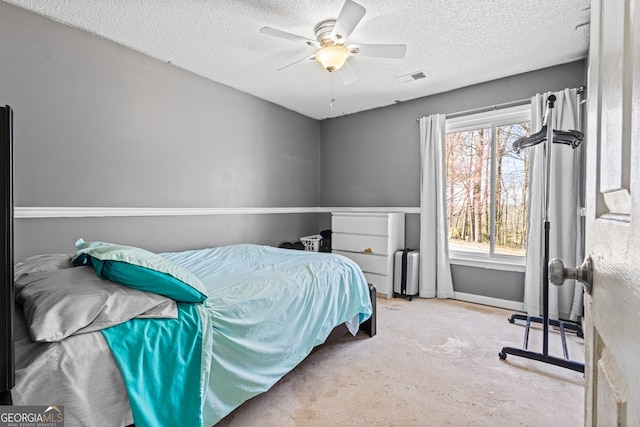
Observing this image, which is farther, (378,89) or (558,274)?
(378,89)

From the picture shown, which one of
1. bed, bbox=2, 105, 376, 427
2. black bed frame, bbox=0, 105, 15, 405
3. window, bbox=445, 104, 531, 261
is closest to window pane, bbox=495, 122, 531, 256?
window, bbox=445, 104, 531, 261

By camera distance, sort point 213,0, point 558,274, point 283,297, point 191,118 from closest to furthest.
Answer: point 558,274
point 283,297
point 213,0
point 191,118

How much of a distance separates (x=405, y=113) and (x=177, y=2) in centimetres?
280

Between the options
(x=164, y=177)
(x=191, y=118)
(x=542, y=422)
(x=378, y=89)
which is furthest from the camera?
(x=378, y=89)

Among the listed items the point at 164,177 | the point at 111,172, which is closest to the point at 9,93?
the point at 111,172

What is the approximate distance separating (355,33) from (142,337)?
250 centimetres

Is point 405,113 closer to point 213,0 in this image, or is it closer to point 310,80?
point 310,80

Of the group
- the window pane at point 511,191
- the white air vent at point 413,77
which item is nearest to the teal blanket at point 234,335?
the window pane at point 511,191

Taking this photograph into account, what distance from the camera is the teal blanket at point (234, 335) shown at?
1.15 m

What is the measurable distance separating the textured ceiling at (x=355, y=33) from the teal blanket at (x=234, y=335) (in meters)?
1.82

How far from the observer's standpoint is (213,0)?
2037 mm

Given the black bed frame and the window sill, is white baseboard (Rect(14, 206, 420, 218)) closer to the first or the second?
the window sill

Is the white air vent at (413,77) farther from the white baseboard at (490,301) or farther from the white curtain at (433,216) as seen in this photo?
the white baseboard at (490,301)

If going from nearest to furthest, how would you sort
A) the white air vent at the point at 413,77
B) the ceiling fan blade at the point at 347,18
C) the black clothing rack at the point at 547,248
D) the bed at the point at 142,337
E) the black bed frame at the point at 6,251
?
the black bed frame at the point at 6,251 < the bed at the point at 142,337 < the ceiling fan blade at the point at 347,18 < the black clothing rack at the point at 547,248 < the white air vent at the point at 413,77
